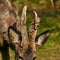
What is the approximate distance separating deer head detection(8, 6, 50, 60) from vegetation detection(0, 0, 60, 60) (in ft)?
10.3

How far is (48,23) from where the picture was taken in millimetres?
16828

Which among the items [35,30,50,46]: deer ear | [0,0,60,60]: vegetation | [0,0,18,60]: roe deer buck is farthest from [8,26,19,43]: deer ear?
[0,0,60,60]: vegetation

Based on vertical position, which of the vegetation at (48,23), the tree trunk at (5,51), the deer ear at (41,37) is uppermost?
the deer ear at (41,37)

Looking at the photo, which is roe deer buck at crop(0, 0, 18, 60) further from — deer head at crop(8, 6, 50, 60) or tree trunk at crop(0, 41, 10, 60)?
deer head at crop(8, 6, 50, 60)

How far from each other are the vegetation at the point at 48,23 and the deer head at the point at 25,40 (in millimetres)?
3152

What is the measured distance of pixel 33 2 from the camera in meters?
21.1

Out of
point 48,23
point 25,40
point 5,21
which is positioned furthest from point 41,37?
point 48,23

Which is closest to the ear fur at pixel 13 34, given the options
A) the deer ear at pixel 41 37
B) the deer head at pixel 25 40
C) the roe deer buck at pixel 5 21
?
the deer head at pixel 25 40

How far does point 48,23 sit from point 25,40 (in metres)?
8.38

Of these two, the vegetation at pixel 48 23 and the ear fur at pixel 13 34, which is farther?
the vegetation at pixel 48 23

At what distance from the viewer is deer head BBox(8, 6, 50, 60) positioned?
8.43 metres

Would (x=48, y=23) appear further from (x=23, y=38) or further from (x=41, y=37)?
(x=23, y=38)

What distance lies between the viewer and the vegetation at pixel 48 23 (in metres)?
12.7

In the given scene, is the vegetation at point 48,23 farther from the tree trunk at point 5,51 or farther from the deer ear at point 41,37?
the deer ear at point 41,37
